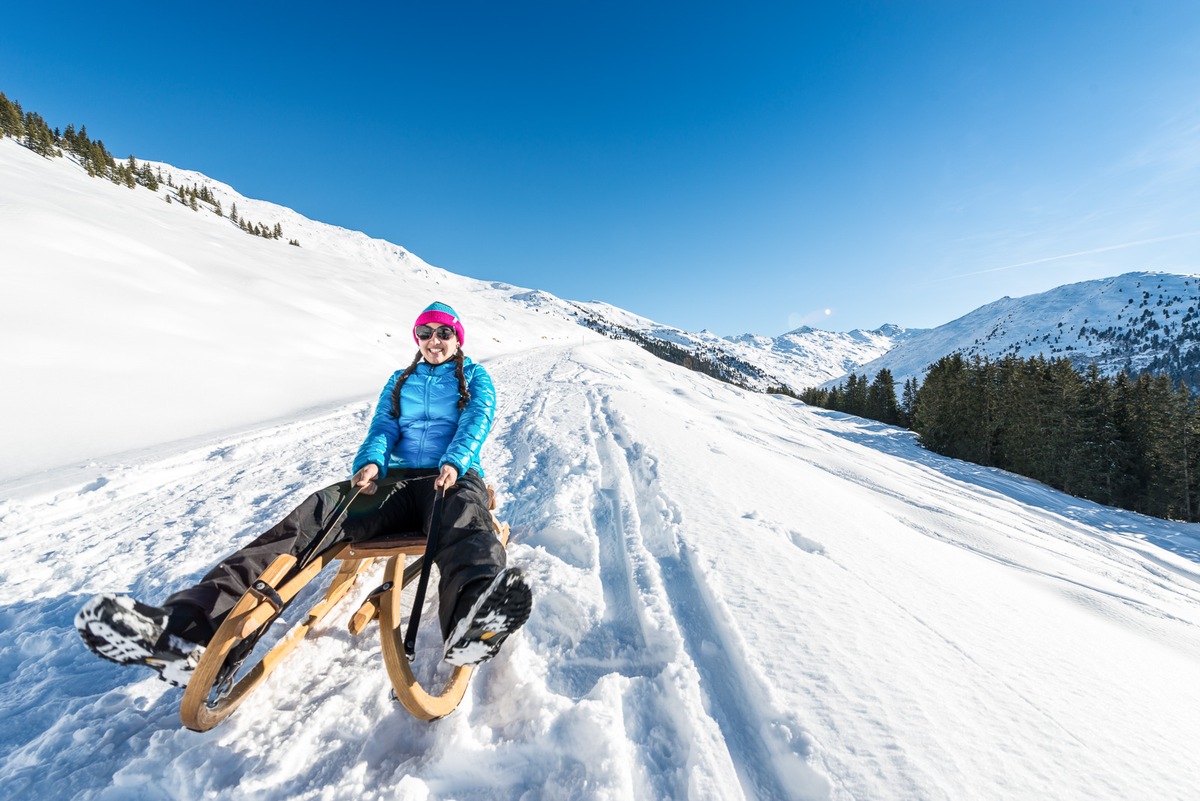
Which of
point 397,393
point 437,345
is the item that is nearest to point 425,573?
point 397,393

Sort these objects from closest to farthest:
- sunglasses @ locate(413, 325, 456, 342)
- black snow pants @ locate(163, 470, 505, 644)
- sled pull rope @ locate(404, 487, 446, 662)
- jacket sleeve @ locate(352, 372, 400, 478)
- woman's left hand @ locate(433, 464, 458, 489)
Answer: black snow pants @ locate(163, 470, 505, 644) → sled pull rope @ locate(404, 487, 446, 662) → woman's left hand @ locate(433, 464, 458, 489) → jacket sleeve @ locate(352, 372, 400, 478) → sunglasses @ locate(413, 325, 456, 342)

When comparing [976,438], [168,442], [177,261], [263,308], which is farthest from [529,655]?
[976,438]

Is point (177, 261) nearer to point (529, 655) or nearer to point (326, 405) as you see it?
point (326, 405)

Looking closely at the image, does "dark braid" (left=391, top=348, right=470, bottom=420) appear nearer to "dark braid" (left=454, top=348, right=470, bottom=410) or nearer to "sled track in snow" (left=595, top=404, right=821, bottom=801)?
"dark braid" (left=454, top=348, right=470, bottom=410)

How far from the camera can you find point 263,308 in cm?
1644

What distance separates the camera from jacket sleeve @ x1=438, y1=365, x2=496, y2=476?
3.04 metres

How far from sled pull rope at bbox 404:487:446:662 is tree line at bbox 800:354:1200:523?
36849 millimetres

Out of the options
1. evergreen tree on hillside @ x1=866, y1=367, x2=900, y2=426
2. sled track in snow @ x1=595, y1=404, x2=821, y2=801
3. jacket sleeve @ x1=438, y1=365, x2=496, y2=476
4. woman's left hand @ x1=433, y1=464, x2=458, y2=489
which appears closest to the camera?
sled track in snow @ x1=595, y1=404, x2=821, y2=801

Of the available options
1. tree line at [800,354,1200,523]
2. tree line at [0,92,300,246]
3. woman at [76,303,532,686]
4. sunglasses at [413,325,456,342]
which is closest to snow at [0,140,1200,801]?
woman at [76,303,532,686]

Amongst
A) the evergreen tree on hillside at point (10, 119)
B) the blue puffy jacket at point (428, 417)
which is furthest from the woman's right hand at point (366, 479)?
the evergreen tree on hillside at point (10, 119)

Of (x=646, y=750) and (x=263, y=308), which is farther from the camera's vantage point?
(x=263, y=308)

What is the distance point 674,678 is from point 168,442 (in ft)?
30.7

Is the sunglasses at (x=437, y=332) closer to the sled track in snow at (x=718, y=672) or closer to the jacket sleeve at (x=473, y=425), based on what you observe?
the jacket sleeve at (x=473, y=425)

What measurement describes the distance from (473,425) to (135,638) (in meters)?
1.99
